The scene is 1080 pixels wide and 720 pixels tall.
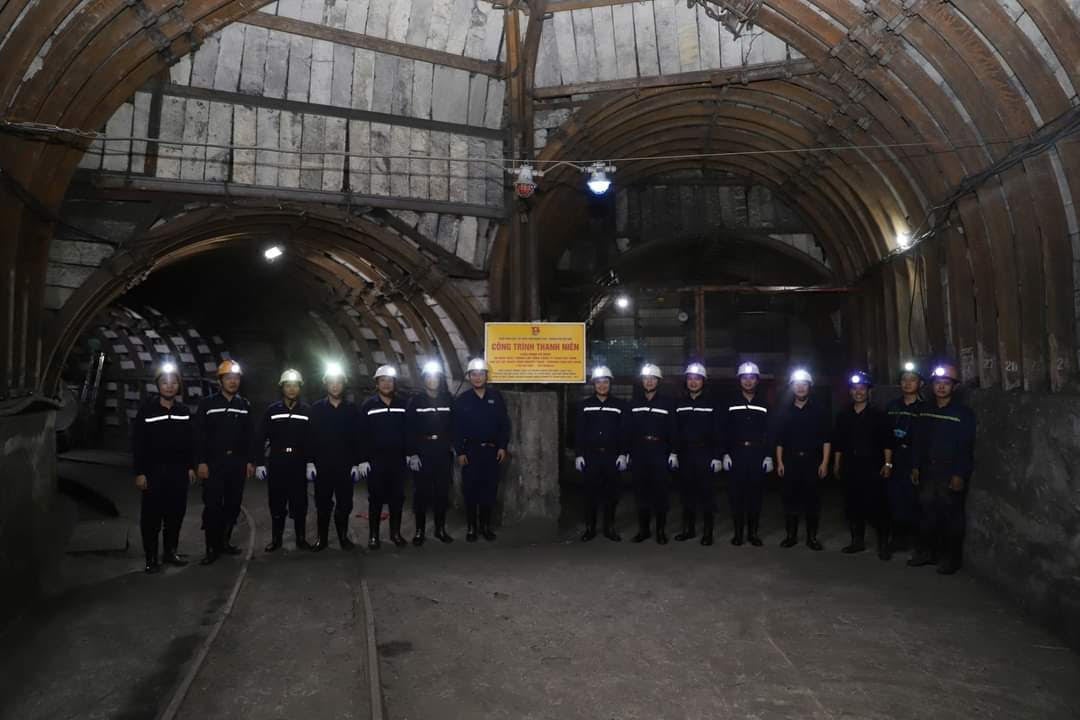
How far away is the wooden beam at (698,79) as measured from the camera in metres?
6.70

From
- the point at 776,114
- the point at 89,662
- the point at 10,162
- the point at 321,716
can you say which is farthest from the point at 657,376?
the point at 10,162

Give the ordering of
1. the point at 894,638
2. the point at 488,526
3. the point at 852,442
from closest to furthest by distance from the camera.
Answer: the point at 894,638
the point at 852,442
the point at 488,526

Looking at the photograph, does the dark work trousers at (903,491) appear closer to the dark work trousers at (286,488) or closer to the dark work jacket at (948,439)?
the dark work jacket at (948,439)

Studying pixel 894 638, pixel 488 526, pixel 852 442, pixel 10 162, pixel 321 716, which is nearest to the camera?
pixel 321 716

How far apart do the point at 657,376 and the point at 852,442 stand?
198 cm

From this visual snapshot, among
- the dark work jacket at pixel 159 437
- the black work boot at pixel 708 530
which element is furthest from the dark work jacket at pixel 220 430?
the black work boot at pixel 708 530

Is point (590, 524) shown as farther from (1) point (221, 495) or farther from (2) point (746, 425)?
(1) point (221, 495)

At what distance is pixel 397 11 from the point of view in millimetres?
7168

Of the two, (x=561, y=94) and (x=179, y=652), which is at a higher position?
(x=561, y=94)

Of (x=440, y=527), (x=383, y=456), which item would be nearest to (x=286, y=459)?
(x=383, y=456)

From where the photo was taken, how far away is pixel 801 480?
656cm

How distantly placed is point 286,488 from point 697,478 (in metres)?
4.07

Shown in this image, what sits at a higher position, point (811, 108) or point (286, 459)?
point (811, 108)

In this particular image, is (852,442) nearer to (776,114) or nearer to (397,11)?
(776,114)
